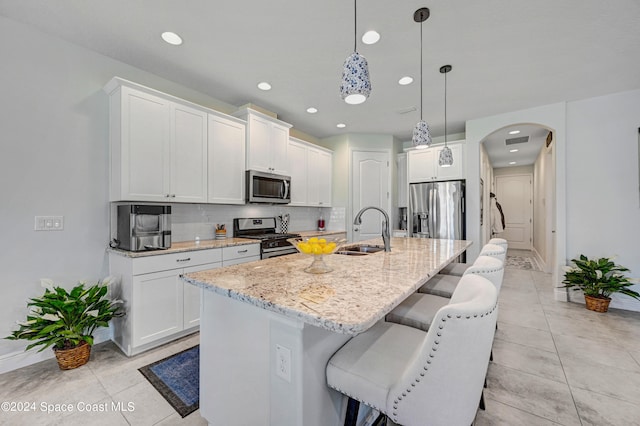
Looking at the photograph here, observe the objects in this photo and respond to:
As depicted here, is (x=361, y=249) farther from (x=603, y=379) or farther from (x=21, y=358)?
(x=21, y=358)

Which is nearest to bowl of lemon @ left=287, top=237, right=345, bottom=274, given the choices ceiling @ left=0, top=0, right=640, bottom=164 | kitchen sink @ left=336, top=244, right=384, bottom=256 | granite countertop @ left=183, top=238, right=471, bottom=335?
granite countertop @ left=183, top=238, right=471, bottom=335

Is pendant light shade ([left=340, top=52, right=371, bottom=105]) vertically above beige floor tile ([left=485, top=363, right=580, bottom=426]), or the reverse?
pendant light shade ([left=340, top=52, right=371, bottom=105])

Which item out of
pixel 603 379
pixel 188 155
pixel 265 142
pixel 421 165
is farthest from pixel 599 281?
pixel 188 155

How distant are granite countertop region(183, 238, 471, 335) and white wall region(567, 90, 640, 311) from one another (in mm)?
3137

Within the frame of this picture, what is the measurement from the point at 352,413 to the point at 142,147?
2.66m

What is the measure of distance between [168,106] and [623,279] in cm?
538

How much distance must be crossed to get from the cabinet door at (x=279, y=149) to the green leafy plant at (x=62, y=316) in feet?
7.66

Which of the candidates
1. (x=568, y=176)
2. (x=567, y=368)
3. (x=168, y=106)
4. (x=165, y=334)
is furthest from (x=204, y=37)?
(x=568, y=176)

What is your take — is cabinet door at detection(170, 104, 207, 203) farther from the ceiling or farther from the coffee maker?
the ceiling

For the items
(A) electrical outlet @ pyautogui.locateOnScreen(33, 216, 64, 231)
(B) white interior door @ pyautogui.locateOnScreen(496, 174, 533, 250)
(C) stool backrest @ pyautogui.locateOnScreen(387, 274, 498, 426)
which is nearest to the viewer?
(C) stool backrest @ pyautogui.locateOnScreen(387, 274, 498, 426)

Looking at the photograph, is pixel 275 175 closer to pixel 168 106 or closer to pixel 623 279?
pixel 168 106

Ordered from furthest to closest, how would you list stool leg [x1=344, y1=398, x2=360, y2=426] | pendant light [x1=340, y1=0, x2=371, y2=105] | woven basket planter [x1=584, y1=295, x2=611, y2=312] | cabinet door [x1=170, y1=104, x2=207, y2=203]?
woven basket planter [x1=584, y1=295, x2=611, y2=312]
cabinet door [x1=170, y1=104, x2=207, y2=203]
pendant light [x1=340, y1=0, x2=371, y2=105]
stool leg [x1=344, y1=398, x2=360, y2=426]

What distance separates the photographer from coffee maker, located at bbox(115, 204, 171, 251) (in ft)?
7.20

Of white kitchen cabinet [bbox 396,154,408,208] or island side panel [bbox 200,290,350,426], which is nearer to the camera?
island side panel [bbox 200,290,350,426]
